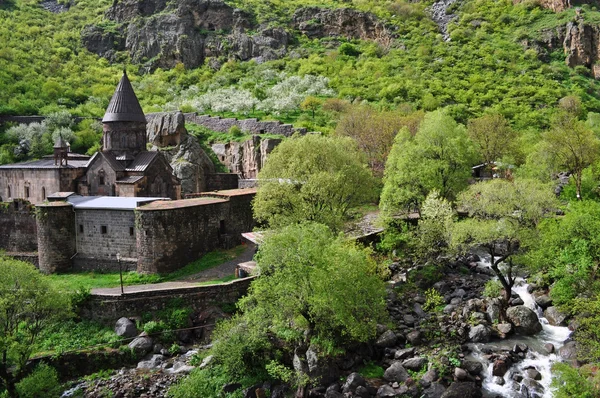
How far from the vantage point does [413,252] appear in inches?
1307

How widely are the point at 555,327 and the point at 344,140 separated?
62.5 feet

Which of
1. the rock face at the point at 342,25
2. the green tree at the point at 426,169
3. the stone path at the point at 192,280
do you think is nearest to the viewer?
the stone path at the point at 192,280

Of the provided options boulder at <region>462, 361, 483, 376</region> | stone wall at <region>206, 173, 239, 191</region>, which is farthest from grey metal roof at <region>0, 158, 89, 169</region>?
boulder at <region>462, 361, 483, 376</region>

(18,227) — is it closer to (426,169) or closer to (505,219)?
(426,169)

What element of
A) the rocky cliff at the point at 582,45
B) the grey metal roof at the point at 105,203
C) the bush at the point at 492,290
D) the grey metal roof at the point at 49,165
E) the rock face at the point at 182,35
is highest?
the rock face at the point at 182,35

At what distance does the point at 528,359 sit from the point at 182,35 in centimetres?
8823

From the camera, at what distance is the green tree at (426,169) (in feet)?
112

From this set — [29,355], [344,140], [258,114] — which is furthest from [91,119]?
[29,355]

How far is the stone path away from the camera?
2847 cm

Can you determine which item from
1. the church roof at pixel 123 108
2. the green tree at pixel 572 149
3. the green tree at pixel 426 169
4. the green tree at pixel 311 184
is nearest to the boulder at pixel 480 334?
the green tree at pixel 311 184

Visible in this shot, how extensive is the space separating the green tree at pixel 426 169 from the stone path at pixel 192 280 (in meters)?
10.9

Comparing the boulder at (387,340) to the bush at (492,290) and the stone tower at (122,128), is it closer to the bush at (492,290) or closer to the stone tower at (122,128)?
the bush at (492,290)

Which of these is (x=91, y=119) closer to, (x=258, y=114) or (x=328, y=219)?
(x=258, y=114)

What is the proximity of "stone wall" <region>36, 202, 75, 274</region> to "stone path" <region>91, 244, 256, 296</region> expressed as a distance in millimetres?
5255
